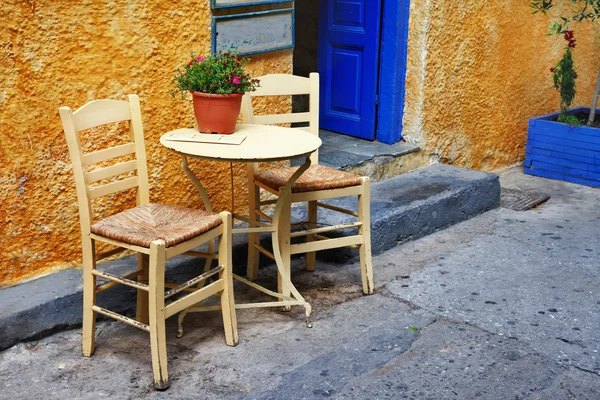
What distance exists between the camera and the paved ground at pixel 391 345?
336 centimetres

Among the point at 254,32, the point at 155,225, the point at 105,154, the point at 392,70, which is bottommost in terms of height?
the point at 155,225

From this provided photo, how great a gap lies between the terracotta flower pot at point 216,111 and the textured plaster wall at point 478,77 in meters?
2.36

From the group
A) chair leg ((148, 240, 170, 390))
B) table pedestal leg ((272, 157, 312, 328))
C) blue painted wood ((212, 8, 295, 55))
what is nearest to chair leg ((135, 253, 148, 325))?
chair leg ((148, 240, 170, 390))

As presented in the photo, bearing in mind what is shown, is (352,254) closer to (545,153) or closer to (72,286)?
(72,286)

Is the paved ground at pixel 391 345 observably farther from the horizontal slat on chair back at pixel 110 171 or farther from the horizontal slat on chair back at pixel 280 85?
the horizontal slat on chair back at pixel 280 85

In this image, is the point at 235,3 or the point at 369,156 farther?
the point at 369,156

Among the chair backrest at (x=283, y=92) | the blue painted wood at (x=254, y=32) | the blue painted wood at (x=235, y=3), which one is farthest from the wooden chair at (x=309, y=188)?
the blue painted wood at (x=235, y=3)

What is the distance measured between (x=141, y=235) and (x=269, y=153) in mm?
695

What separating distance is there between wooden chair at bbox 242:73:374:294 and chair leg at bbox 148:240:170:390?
0.92 meters

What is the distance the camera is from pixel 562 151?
6.62m

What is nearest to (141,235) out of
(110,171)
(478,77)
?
(110,171)

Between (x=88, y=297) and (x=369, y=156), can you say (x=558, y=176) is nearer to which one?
(x=369, y=156)

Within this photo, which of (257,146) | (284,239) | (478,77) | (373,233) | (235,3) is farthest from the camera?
(478,77)

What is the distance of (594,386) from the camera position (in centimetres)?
342
